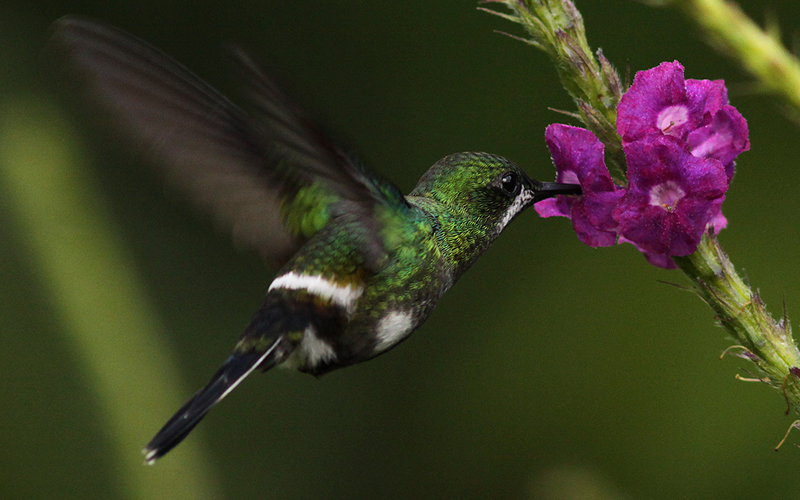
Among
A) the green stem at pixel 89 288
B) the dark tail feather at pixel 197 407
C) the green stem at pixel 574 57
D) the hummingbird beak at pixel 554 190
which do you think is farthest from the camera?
the green stem at pixel 89 288

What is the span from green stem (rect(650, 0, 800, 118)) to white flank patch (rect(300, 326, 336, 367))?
3.14ft

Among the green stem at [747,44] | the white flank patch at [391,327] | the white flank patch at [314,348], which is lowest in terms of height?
the white flank patch at [314,348]

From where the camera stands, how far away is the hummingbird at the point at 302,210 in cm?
141

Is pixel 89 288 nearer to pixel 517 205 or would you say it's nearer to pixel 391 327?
pixel 391 327

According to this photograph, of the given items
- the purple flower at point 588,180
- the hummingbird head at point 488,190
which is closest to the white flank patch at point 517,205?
the hummingbird head at point 488,190

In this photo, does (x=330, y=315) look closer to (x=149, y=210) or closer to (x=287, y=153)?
(x=287, y=153)

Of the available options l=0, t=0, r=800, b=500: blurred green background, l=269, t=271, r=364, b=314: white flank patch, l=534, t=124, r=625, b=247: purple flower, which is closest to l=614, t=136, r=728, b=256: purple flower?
l=534, t=124, r=625, b=247: purple flower

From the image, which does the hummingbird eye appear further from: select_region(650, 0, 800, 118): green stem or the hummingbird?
select_region(650, 0, 800, 118): green stem

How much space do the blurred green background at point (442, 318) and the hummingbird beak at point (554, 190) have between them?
1.59 m

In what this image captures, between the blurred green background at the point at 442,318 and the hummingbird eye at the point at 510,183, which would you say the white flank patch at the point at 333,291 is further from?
the blurred green background at the point at 442,318

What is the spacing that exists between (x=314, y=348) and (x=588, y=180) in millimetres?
670

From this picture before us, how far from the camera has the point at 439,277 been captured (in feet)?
5.42

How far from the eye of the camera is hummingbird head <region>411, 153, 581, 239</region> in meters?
1.70

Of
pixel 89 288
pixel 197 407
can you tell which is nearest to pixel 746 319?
pixel 197 407
